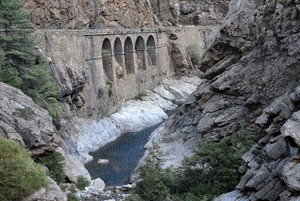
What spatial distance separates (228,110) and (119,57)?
25968 millimetres

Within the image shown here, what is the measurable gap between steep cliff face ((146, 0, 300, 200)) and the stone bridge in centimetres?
1021

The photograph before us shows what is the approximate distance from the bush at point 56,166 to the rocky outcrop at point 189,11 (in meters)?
55.3

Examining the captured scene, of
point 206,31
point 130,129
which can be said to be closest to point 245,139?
point 130,129

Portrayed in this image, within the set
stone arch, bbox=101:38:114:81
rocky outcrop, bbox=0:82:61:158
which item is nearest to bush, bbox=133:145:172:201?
rocky outcrop, bbox=0:82:61:158

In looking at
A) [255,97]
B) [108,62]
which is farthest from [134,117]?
[255,97]

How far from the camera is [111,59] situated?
46281 mm

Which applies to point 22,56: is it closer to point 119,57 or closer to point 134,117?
point 134,117

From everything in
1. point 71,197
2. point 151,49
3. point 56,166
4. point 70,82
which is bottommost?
point 71,197

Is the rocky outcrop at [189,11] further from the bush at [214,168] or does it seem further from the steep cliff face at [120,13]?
the bush at [214,168]

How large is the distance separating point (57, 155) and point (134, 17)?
135 feet

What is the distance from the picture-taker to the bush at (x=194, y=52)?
227 feet

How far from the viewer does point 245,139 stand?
22484mm

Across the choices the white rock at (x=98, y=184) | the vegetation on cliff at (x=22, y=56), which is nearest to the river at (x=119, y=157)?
the white rock at (x=98, y=184)

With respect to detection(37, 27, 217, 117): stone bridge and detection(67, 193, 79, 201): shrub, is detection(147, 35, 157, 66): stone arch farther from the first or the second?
detection(67, 193, 79, 201): shrub
